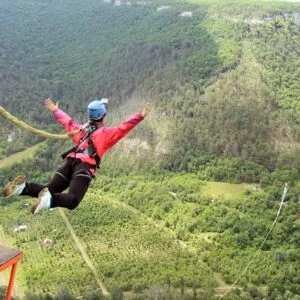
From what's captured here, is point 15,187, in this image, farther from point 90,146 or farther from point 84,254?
point 84,254

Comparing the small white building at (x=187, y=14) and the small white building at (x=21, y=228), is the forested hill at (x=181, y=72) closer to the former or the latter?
the small white building at (x=187, y=14)

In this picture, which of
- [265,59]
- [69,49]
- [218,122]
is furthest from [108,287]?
[69,49]

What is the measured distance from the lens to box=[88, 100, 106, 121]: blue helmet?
851cm

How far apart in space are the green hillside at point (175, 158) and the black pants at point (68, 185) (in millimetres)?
25555

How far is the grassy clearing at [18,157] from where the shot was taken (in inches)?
2500

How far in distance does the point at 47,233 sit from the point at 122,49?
54.8m

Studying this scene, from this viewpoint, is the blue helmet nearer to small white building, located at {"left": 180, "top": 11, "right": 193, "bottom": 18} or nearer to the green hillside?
the green hillside

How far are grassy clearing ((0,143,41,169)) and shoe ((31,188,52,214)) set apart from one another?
56.5 m

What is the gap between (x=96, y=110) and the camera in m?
8.52

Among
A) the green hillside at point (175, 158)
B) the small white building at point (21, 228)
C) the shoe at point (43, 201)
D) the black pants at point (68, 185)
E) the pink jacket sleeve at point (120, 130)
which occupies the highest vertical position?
the pink jacket sleeve at point (120, 130)

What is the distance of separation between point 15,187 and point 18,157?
59.4m

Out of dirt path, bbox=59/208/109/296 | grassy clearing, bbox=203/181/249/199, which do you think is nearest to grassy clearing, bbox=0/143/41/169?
dirt path, bbox=59/208/109/296

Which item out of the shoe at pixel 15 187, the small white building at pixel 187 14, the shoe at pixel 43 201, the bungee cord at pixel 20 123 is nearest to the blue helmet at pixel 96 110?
the bungee cord at pixel 20 123

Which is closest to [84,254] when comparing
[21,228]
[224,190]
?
[21,228]
